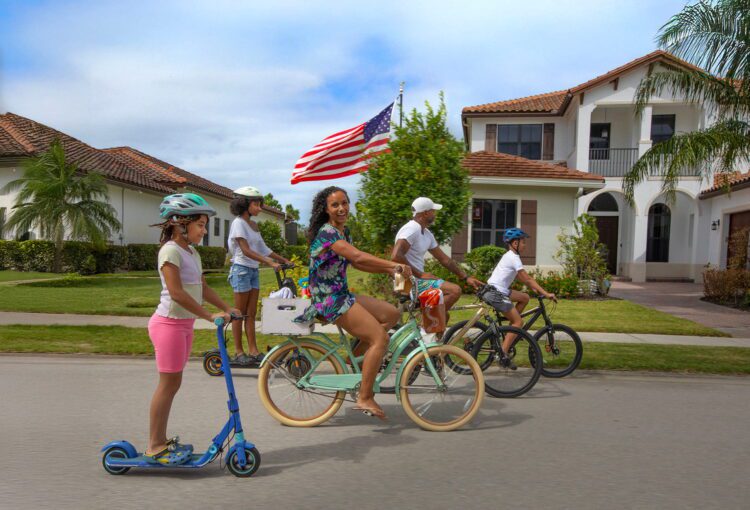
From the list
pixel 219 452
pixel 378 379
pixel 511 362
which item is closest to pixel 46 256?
pixel 511 362

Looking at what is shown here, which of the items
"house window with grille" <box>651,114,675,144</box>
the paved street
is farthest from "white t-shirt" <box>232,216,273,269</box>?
"house window with grille" <box>651,114,675,144</box>

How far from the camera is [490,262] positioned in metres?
16.5

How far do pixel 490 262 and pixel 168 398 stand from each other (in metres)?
13.5

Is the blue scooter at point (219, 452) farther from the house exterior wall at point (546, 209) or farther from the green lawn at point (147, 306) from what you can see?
the house exterior wall at point (546, 209)

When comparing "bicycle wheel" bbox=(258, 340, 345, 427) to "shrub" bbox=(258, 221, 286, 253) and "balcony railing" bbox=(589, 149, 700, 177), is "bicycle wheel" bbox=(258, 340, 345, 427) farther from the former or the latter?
"shrub" bbox=(258, 221, 286, 253)

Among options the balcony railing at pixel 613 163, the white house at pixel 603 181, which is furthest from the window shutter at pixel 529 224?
the balcony railing at pixel 613 163

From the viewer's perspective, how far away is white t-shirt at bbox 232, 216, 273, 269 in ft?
22.6

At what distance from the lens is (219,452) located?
12.3 feet

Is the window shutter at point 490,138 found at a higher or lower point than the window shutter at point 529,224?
higher

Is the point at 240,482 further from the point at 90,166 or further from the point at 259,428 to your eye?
the point at 90,166

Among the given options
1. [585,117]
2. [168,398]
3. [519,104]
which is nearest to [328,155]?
[168,398]

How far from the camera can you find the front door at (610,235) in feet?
86.6

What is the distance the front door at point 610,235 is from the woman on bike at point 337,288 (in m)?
24.0

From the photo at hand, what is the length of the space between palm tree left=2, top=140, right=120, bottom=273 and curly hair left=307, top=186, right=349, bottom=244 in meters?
16.9
